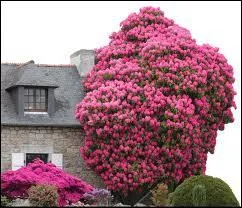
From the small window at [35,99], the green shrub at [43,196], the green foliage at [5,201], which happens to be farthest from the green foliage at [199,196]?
the small window at [35,99]

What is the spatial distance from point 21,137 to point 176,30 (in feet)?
26.7

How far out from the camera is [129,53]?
133 ft

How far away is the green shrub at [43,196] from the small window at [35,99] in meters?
6.10

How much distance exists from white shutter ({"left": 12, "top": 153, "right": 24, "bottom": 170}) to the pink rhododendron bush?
1.27m

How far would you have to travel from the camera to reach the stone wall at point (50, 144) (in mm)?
38250

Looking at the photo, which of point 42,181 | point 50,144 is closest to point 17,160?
point 50,144

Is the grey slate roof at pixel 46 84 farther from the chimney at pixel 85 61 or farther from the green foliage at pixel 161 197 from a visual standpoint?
the green foliage at pixel 161 197

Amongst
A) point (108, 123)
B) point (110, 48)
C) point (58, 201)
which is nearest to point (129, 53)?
point (110, 48)

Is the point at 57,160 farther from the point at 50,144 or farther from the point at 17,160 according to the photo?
the point at 17,160

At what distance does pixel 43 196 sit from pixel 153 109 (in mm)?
6664

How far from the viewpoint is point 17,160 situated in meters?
38.2

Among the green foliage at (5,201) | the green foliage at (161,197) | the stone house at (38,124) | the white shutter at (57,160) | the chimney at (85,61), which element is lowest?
the green foliage at (5,201)

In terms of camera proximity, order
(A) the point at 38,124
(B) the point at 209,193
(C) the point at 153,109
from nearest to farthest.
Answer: (B) the point at 209,193, (C) the point at 153,109, (A) the point at 38,124

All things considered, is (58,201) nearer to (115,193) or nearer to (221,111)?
(115,193)
